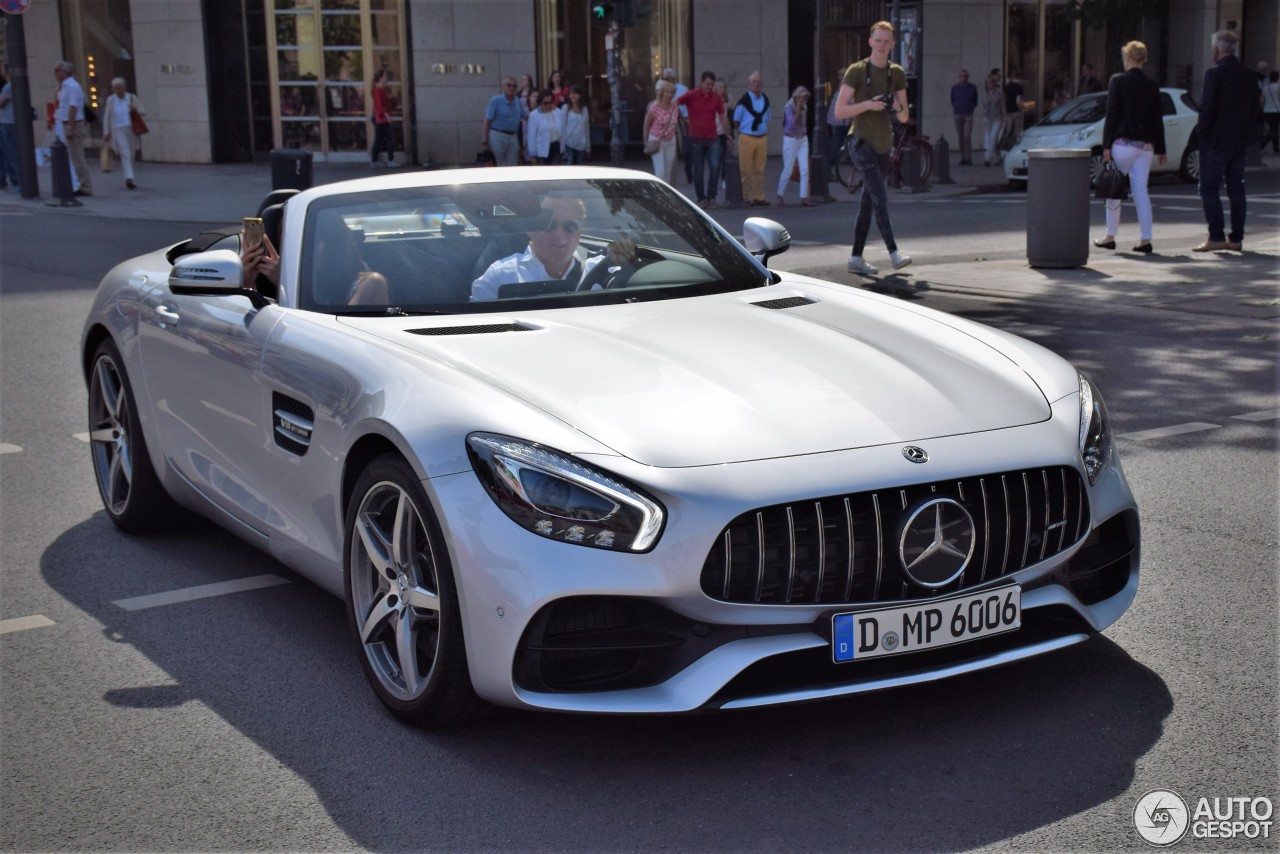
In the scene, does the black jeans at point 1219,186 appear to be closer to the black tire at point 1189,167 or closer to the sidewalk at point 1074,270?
the sidewalk at point 1074,270

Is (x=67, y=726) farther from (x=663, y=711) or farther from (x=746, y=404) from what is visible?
(x=746, y=404)

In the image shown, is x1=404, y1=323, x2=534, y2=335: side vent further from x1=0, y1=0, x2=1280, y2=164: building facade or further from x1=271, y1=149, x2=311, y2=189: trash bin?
x1=0, y1=0, x2=1280, y2=164: building facade

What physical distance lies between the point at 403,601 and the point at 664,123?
18.3 meters

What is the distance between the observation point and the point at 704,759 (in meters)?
3.64

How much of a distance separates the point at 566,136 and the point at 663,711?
77.4 ft

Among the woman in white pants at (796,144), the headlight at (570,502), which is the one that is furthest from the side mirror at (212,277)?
the woman in white pants at (796,144)

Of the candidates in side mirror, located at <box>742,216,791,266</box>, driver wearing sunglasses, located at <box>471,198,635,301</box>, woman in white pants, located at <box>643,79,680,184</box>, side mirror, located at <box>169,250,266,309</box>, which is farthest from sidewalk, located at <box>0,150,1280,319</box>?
side mirror, located at <box>169,250,266,309</box>

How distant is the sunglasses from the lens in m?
5.00

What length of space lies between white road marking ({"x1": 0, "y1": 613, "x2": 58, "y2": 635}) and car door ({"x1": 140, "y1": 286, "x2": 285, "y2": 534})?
2.13 ft

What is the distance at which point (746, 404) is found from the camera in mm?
3805

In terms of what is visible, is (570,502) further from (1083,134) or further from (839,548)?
(1083,134)

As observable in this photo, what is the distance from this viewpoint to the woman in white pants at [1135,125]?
1410cm

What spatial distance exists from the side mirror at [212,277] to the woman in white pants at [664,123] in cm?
1681

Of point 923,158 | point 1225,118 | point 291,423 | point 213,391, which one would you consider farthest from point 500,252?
point 923,158
